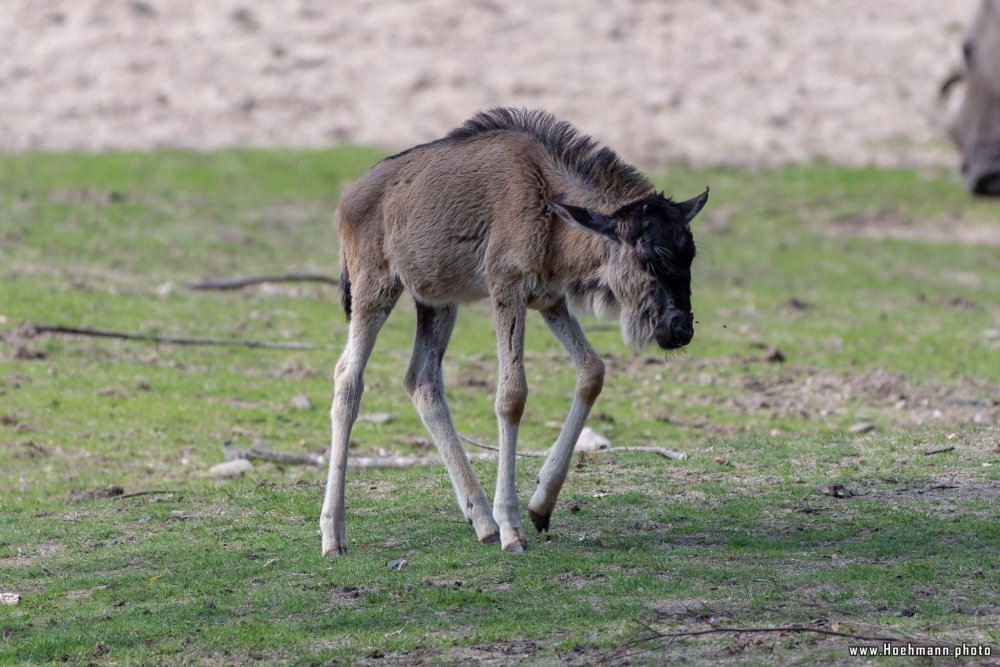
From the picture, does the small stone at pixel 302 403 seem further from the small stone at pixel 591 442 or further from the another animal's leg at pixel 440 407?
the another animal's leg at pixel 440 407

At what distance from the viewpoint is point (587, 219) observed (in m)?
8.16

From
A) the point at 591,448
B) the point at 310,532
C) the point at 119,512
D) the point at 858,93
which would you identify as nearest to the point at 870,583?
the point at 310,532

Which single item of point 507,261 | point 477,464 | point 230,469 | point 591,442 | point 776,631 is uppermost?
point 507,261

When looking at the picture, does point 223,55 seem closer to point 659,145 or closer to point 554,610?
point 659,145

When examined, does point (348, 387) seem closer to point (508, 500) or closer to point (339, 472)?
point (339, 472)

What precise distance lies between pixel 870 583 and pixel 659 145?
2462 cm

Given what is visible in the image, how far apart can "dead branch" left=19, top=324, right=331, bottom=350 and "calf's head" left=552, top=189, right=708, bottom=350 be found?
345 inches

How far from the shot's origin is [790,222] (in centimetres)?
2645

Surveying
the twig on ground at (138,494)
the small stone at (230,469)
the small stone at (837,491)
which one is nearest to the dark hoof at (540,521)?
the small stone at (837,491)

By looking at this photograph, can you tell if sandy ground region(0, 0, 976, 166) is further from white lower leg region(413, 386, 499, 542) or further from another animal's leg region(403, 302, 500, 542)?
white lower leg region(413, 386, 499, 542)

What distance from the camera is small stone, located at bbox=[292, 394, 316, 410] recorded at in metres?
14.4

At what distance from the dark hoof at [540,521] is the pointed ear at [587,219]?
1871 millimetres

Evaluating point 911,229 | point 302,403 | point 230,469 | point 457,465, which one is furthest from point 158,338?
point 911,229

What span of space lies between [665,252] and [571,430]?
1.32m
